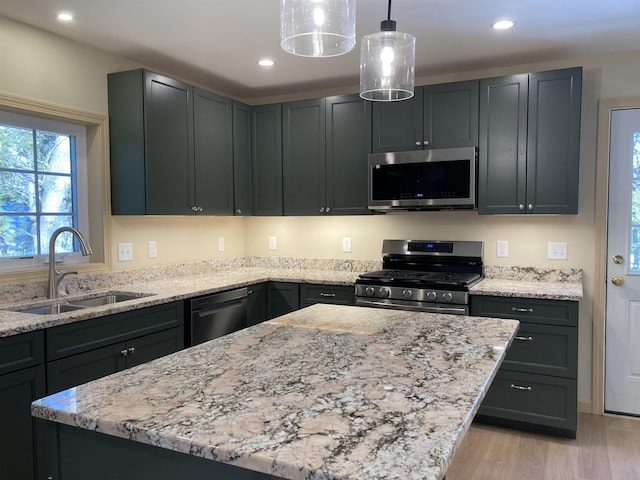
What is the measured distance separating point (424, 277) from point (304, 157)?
138 centimetres

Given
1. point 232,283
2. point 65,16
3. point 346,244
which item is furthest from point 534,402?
point 65,16

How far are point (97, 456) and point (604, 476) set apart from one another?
257 cm

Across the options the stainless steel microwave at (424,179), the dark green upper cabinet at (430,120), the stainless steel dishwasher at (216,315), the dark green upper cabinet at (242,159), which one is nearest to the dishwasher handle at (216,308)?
the stainless steel dishwasher at (216,315)

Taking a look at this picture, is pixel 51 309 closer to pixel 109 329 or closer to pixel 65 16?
pixel 109 329

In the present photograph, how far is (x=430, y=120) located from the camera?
3.44m

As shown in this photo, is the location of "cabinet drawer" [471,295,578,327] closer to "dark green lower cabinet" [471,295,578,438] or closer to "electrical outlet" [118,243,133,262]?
"dark green lower cabinet" [471,295,578,438]

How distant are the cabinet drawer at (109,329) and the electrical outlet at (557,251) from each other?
2.56 m

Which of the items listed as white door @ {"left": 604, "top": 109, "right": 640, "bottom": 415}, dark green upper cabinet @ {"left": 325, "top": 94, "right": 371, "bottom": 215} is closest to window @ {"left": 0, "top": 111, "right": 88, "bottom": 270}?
dark green upper cabinet @ {"left": 325, "top": 94, "right": 371, "bottom": 215}

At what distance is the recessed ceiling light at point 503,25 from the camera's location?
2.67 m

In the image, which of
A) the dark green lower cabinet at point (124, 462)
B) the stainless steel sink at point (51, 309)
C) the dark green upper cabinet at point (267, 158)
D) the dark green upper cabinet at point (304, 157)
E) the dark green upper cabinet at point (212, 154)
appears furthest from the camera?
the dark green upper cabinet at point (267, 158)

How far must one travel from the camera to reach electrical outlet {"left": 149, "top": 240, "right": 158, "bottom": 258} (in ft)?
11.4

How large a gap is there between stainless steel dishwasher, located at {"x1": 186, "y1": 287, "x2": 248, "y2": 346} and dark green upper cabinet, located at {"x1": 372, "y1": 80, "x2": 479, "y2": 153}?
1540 mm

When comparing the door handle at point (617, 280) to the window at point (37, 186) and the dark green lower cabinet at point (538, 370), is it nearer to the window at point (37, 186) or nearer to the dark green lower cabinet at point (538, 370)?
the dark green lower cabinet at point (538, 370)

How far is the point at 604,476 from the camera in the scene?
2502 mm
